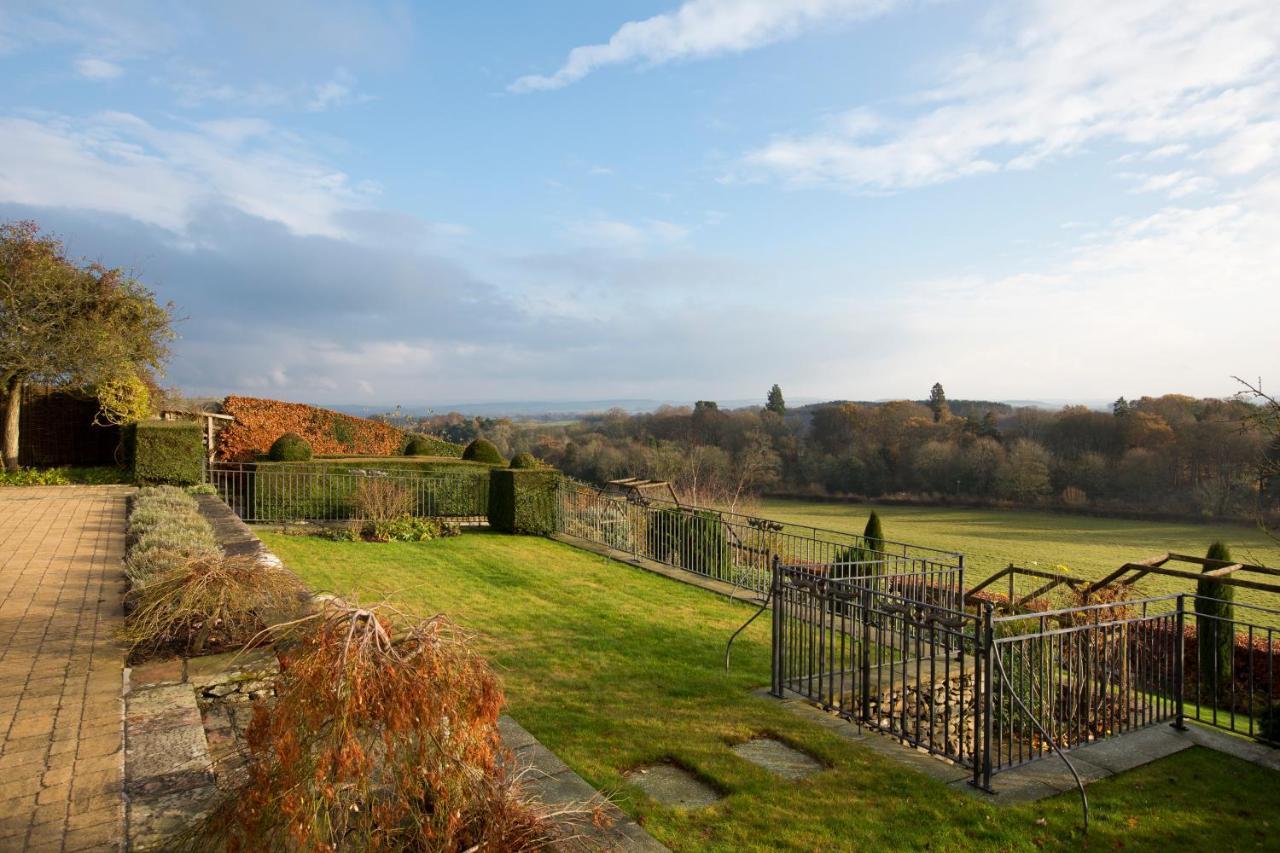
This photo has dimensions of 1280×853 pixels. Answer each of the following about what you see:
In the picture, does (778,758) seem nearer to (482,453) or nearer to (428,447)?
(482,453)

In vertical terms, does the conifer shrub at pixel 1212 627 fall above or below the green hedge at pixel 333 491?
below

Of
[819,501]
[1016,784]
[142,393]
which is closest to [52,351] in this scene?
[142,393]

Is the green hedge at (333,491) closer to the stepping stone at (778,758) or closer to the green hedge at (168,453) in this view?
the green hedge at (168,453)

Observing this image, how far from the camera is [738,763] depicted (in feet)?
13.9

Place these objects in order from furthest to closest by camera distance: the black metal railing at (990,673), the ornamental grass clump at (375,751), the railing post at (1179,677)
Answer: the railing post at (1179,677), the black metal railing at (990,673), the ornamental grass clump at (375,751)

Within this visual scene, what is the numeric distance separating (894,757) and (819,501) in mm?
39308

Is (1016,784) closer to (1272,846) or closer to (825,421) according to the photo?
(1272,846)

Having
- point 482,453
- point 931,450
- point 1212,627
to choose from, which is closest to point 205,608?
point 1212,627

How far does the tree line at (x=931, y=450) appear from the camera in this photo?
30.4m

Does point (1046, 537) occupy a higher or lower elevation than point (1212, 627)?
lower

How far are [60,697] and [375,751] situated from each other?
2.72 metres

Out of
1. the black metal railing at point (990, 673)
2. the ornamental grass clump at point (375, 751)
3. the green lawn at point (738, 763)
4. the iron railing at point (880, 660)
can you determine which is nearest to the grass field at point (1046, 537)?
the black metal railing at point (990, 673)

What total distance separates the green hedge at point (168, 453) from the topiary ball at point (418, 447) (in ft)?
22.9

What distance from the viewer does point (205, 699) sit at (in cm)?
402
